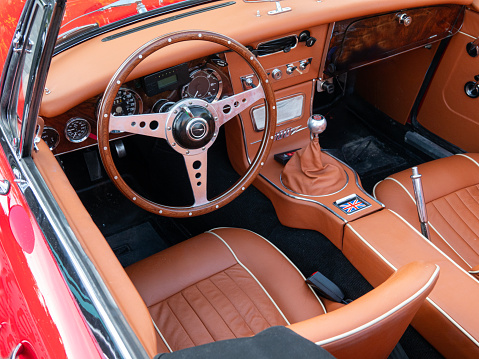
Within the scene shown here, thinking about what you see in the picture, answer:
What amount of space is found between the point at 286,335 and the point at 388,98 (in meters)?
2.29

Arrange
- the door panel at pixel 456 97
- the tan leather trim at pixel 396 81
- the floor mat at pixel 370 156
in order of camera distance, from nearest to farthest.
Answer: the door panel at pixel 456 97
the tan leather trim at pixel 396 81
the floor mat at pixel 370 156

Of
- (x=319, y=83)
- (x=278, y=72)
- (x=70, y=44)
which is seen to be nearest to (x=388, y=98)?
(x=319, y=83)

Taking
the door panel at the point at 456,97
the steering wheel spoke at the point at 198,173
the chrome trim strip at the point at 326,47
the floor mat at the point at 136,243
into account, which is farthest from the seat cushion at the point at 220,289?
the door panel at the point at 456,97

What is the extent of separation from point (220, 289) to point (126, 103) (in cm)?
73

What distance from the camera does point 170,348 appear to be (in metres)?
1.44

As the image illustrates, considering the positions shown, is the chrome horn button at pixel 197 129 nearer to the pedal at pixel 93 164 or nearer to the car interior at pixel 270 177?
the car interior at pixel 270 177

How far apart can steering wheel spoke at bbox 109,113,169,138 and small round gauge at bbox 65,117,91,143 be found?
27 cm

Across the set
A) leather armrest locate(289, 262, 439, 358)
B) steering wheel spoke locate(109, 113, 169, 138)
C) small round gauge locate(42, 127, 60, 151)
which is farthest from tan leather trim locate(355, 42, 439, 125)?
Answer: small round gauge locate(42, 127, 60, 151)

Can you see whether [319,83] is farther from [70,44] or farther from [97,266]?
[97,266]

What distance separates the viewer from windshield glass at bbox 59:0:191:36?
1.80 m

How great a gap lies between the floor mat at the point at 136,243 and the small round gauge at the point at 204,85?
863 mm

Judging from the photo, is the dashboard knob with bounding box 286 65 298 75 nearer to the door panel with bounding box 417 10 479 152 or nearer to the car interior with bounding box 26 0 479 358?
the car interior with bounding box 26 0 479 358

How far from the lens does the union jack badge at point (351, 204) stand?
185 cm

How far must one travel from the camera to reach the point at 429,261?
1571mm
